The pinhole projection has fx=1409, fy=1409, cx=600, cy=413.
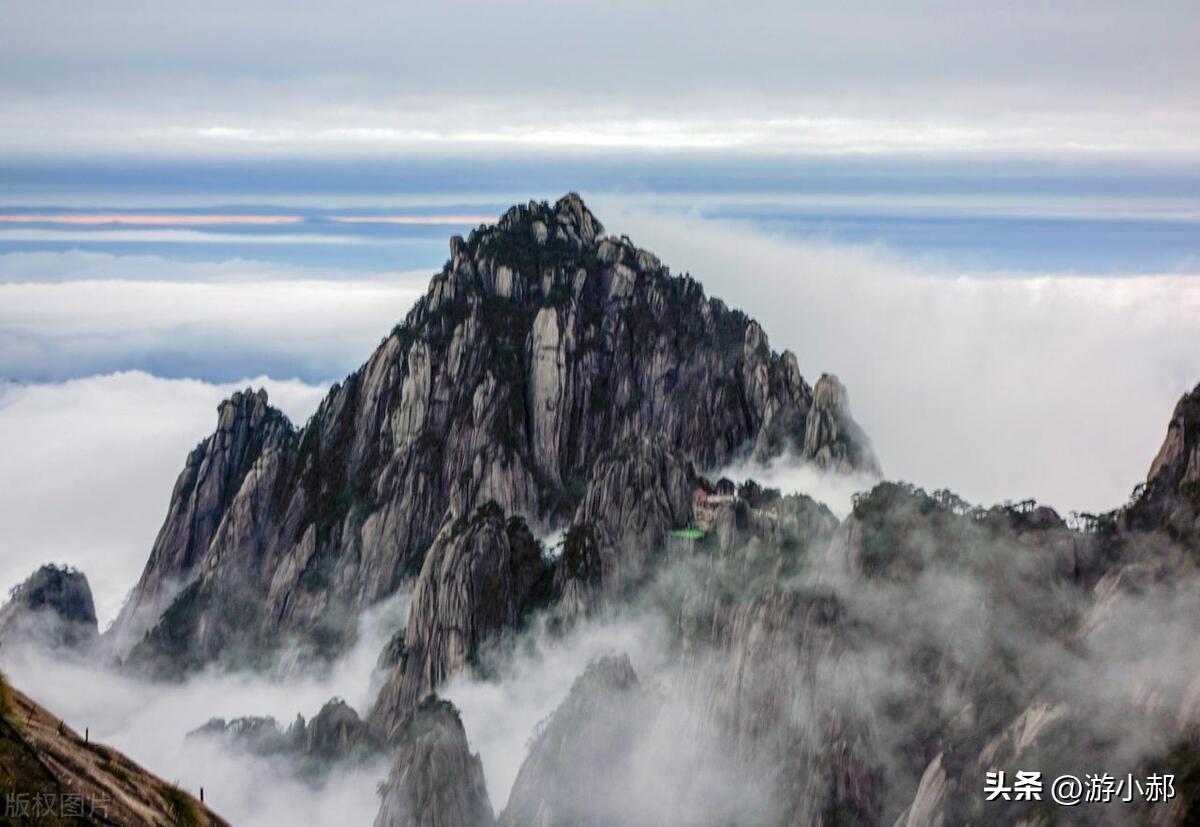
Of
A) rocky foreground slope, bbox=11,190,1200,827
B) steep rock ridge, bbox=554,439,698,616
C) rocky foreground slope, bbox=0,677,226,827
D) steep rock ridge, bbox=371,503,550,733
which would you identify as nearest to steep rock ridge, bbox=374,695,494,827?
rocky foreground slope, bbox=11,190,1200,827

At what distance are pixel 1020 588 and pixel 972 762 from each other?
23321 mm

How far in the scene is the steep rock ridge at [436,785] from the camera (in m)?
124

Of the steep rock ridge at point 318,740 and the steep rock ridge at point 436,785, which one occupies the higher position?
the steep rock ridge at point 436,785

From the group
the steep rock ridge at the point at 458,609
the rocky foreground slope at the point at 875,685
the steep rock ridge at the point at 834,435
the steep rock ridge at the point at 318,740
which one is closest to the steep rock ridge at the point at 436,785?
the rocky foreground slope at the point at 875,685

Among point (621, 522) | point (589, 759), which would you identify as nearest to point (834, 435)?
point (621, 522)

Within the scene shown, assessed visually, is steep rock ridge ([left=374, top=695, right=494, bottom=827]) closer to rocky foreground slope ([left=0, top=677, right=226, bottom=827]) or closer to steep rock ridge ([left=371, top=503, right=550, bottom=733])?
steep rock ridge ([left=371, top=503, right=550, bottom=733])

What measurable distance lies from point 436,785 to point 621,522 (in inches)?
2099

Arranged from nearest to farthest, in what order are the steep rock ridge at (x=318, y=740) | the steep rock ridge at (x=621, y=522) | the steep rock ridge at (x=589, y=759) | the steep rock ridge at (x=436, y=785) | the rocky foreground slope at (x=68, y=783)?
the rocky foreground slope at (x=68, y=783)
the steep rock ridge at (x=589, y=759)
the steep rock ridge at (x=436, y=785)
the steep rock ridge at (x=318, y=740)
the steep rock ridge at (x=621, y=522)

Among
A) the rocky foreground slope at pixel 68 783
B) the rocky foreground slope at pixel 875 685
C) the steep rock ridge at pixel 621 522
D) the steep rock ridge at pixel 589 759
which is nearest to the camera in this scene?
the rocky foreground slope at pixel 68 783

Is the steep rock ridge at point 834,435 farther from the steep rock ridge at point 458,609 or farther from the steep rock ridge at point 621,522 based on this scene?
the steep rock ridge at point 458,609

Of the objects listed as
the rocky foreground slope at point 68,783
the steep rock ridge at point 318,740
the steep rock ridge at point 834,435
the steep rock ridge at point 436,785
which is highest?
the rocky foreground slope at point 68,783

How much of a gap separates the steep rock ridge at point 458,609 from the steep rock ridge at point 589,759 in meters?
37.2

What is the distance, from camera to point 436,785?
408 feet

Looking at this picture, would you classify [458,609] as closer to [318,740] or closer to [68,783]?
[318,740]
